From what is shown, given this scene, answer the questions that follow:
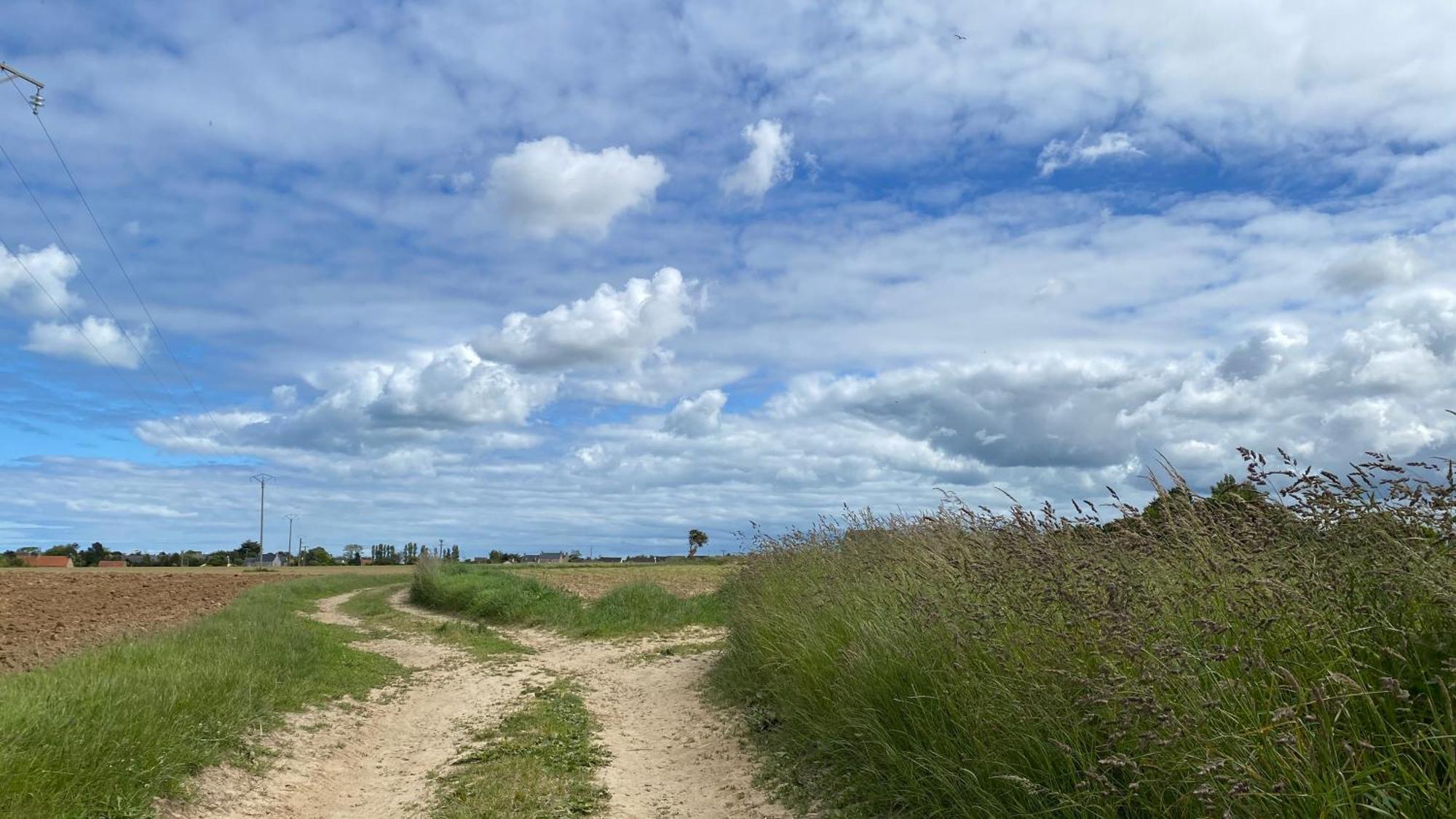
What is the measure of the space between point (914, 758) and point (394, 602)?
100ft

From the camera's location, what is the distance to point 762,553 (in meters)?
17.8

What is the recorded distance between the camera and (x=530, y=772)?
26.6 feet

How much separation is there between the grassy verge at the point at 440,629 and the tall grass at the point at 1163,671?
37.4ft

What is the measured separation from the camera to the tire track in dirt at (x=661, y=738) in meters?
7.48

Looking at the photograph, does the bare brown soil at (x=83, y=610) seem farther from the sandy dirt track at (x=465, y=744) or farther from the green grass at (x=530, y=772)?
the green grass at (x=530, y=772)

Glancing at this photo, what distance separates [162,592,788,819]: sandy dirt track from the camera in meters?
7.56

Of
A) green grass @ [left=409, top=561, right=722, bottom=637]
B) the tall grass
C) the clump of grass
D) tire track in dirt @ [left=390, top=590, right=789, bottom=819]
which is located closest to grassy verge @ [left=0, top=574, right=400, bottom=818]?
tire track in dirt @ [left=390, top=590, right=789, bottom=819]

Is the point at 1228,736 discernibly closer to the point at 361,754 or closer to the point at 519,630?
the point at 361,754

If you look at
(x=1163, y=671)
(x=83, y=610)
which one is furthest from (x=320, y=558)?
(x=1163, y=671)

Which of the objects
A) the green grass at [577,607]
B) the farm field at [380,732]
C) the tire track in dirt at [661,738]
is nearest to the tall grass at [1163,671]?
the tire track in dirt at [661,738]

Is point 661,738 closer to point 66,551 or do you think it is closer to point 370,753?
point 370,753

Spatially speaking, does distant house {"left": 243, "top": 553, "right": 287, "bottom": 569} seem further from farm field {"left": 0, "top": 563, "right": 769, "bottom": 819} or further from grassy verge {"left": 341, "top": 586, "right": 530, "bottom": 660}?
farm field {"left": 0, "top": 563, "right": 769, "bottom": 819}

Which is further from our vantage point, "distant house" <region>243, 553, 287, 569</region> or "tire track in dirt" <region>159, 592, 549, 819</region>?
"distant house" <region>243, 553, 287, 569</region>

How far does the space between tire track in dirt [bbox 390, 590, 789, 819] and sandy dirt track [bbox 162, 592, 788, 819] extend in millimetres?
21
